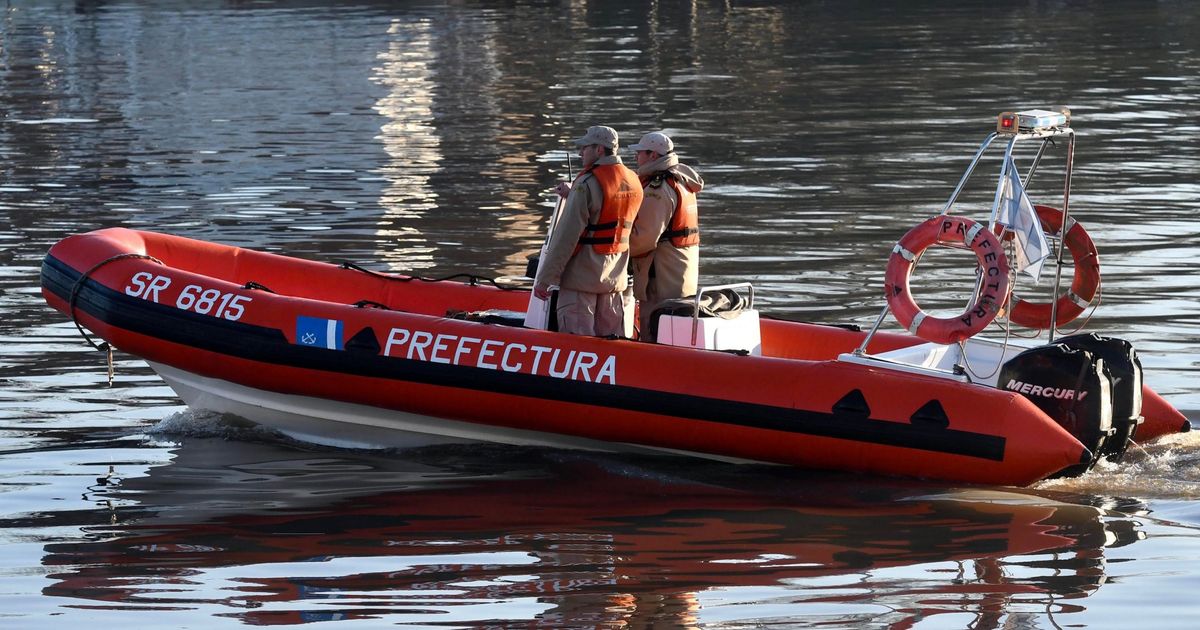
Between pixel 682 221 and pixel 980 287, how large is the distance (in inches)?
58.9

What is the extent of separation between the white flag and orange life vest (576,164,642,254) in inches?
65.5

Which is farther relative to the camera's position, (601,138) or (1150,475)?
(601,138)

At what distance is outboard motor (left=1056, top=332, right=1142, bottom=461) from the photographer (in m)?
7.40

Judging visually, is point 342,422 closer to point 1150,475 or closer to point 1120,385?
point 1120,385

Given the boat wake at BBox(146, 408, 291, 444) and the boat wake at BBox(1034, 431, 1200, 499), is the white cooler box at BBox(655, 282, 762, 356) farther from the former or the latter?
the boat wake at BBox(146, 408, 291, 444)

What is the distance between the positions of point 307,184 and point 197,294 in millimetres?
7980

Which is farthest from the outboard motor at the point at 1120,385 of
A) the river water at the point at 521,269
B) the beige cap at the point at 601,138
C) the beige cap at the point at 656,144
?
the beige cap at the point at 601,138

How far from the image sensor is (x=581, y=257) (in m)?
8.01

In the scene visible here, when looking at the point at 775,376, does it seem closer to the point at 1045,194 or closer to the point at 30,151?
the point at 1045,194

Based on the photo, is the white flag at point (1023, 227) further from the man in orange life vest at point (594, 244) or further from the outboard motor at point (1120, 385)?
the man in orange life vest at point (594, 244)

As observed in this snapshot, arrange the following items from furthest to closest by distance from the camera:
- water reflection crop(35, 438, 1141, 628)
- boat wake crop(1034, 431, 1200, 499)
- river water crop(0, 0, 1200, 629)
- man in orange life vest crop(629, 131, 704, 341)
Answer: man in orange life vest crop(629, 131, 704, 341), boat wake crop(1034, 431, 1200, 499), river water crop(0, 0, 1200, 629), water reflection crop(35, 438, 1141, 628)

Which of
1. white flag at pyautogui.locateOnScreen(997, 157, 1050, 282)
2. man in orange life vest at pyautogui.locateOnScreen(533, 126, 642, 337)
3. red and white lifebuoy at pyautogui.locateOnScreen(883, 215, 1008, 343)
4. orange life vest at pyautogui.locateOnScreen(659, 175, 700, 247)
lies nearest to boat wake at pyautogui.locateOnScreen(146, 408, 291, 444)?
man in orange life vest at pyautogui.locateOnScreen(533, 126, 642, 337)

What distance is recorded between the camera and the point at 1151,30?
32.8 metres

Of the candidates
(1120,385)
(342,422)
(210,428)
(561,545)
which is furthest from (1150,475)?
(210,428)
